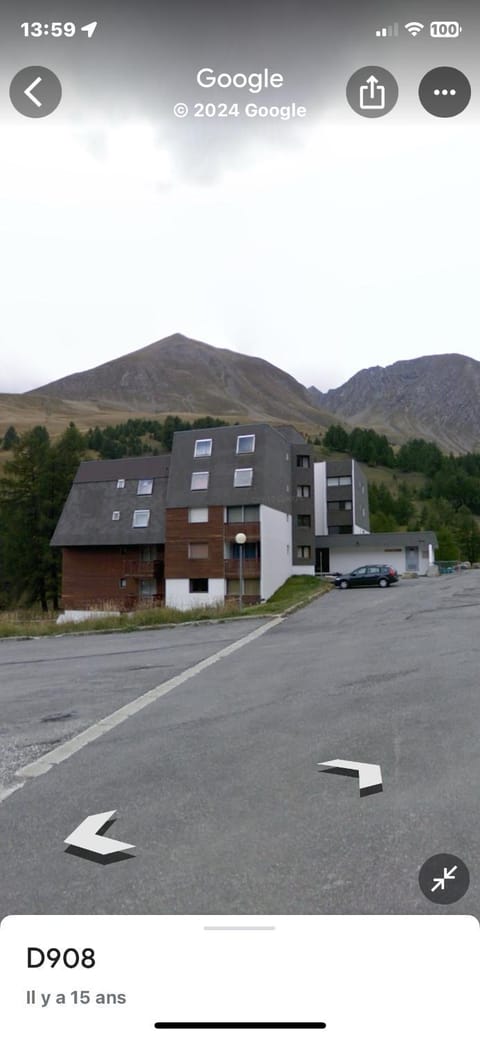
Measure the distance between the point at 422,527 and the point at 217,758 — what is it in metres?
93.0

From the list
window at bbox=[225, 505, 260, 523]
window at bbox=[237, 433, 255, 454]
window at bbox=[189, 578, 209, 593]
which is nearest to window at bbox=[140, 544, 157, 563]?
window at bbox=[189, 578, 209, 593]

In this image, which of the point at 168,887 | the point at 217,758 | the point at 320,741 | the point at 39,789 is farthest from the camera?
the point at 320,741

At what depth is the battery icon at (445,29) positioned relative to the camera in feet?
6.82

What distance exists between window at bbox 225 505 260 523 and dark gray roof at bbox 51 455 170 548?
5.17 m

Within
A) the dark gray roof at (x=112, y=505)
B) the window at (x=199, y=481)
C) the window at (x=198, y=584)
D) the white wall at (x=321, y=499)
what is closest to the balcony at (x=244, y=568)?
the window at (x=198, y=584)

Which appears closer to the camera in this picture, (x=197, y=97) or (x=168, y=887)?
(x=197, y=97)

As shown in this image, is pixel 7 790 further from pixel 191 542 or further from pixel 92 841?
pixel 191 542

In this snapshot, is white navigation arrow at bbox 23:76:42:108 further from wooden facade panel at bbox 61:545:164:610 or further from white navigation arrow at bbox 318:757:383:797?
wooden facade panel at bbox 61:545:164:610

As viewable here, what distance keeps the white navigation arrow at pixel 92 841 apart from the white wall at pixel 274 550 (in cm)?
3414

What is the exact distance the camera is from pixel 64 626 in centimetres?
2011
